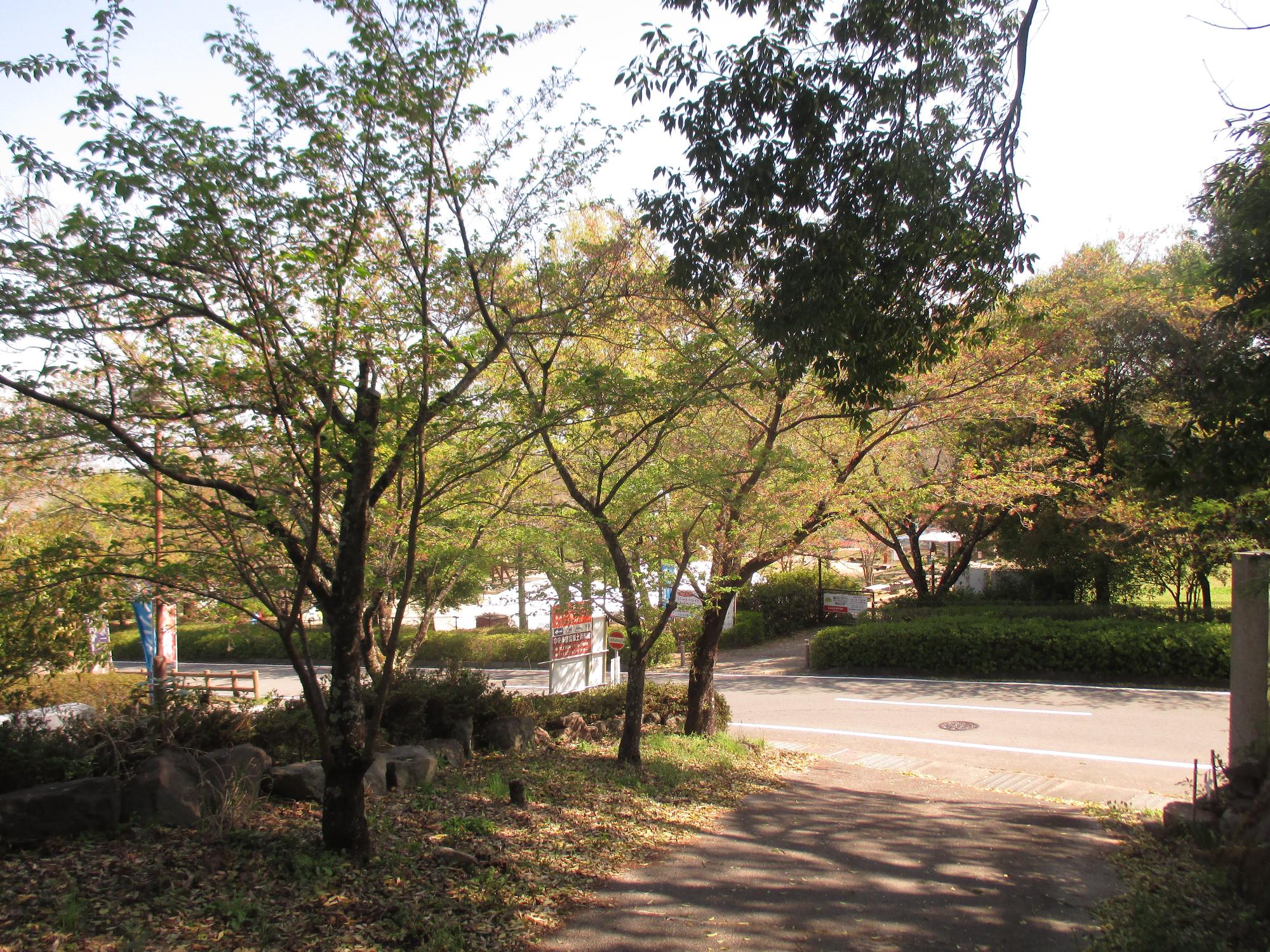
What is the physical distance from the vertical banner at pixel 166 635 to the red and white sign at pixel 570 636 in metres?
5.68

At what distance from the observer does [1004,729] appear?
13.8 meters

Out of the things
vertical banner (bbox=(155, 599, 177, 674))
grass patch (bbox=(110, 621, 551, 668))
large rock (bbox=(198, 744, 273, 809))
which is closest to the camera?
large rock (bbox=(198, 744, 273, 809))

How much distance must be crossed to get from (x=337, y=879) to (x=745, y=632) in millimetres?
22423

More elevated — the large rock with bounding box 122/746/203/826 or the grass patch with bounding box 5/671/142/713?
the large rock with bounding box 122/746/203/826

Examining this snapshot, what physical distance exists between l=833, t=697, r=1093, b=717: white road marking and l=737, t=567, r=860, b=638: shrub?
10.8m

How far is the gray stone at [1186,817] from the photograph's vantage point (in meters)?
6.65

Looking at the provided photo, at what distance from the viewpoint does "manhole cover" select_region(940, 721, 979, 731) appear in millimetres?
13883

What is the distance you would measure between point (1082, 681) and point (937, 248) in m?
15.0

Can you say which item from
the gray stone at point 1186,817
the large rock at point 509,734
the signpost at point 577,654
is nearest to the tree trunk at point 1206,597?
the signpost at point 577,654

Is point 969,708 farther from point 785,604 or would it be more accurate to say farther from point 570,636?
point 785,604

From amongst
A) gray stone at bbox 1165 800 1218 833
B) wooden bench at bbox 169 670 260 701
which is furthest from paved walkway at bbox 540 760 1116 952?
wooden bench at bbox 169 670 260 701

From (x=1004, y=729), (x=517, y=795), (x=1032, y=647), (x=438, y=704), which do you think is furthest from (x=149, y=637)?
(x=1032, y=647)

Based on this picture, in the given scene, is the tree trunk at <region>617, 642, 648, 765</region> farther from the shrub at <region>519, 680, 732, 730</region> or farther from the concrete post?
the concrete post

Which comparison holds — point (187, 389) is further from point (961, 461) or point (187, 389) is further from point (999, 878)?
point (961, 461)
